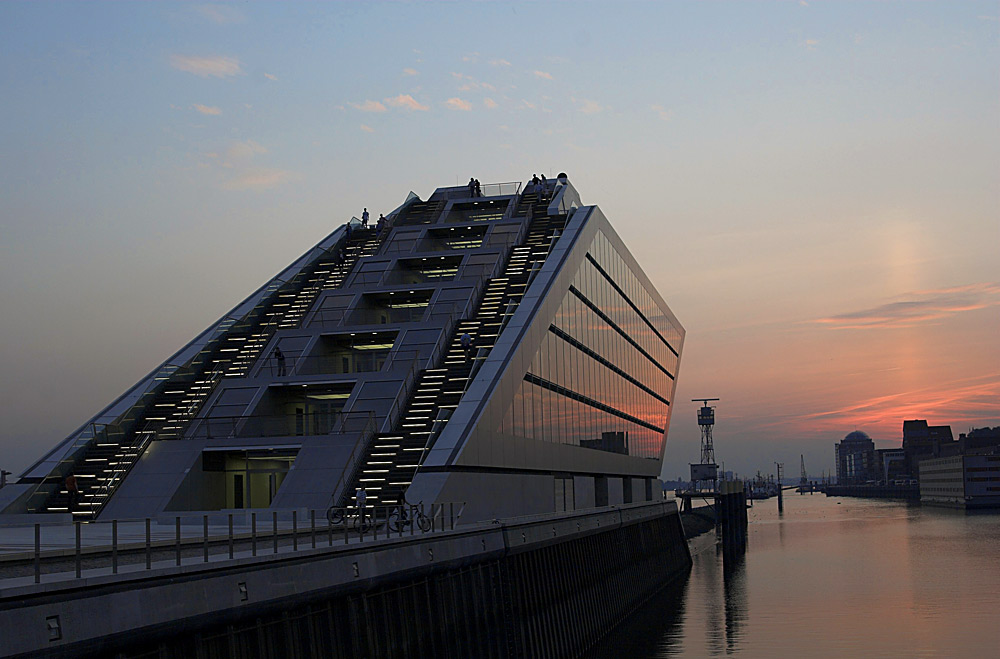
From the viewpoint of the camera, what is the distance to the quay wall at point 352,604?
1206cm

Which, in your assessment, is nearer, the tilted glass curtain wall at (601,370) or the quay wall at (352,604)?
the quay wall at (352,604)

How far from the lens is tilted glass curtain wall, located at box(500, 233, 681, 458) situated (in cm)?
4141

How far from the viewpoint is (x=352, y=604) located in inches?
716

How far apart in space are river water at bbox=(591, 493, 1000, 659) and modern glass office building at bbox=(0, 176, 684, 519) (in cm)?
674

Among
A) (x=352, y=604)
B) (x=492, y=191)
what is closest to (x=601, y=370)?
(x=492, y=191)

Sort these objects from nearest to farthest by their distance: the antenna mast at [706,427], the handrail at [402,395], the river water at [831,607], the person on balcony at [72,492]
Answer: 1. the person on balcony at [72,492]
2. the handrail at [402,395]
3. the river water at [831,607]
4. the antenna mast at [706,427]

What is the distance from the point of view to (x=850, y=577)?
58.9m

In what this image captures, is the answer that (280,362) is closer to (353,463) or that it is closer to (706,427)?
(353,463)

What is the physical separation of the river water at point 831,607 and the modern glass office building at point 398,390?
22.1 ft

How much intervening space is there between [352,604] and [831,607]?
110 ft

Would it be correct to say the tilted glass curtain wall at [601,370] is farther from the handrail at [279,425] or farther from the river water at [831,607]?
the river water at [831,607]

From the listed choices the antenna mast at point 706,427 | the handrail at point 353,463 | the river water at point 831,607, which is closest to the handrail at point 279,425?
the handrail at point 353,463

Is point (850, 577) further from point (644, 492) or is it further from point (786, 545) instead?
point (786, 545)

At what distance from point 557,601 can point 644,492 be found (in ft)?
126
